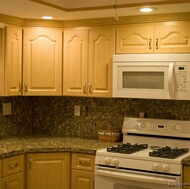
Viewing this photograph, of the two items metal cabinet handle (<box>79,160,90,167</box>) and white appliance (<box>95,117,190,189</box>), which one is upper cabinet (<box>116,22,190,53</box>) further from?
metal cabinet handle (<box>79,160,90,167</box>)

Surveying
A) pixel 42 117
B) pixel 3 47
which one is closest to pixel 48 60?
pixel 3 47

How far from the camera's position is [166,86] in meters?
3.59

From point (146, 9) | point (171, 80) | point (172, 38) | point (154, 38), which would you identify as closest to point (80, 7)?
point (146, 9)

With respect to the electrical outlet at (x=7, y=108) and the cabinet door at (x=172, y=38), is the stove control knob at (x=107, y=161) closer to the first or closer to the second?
the cabinet door at (x=172, y=38)

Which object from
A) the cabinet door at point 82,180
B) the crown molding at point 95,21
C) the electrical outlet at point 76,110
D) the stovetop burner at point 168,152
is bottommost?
the cabinet door at point 82,180

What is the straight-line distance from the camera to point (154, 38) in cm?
369

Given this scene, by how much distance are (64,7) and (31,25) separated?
594mm

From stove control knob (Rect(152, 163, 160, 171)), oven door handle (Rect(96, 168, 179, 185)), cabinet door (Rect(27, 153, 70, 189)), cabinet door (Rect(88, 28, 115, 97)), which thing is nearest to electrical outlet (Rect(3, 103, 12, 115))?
cabinet door (Rect(27, 153, 70, 189))

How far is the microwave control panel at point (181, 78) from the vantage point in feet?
11.5

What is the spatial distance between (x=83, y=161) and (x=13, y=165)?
636 mm

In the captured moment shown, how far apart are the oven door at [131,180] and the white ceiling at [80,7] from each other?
1396 mm

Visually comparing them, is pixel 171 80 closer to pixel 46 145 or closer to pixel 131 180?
pixel 131 180

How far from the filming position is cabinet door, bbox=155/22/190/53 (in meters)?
3.56

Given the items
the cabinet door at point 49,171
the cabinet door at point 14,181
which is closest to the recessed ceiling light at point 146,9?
the cabinet door at point 49,171
